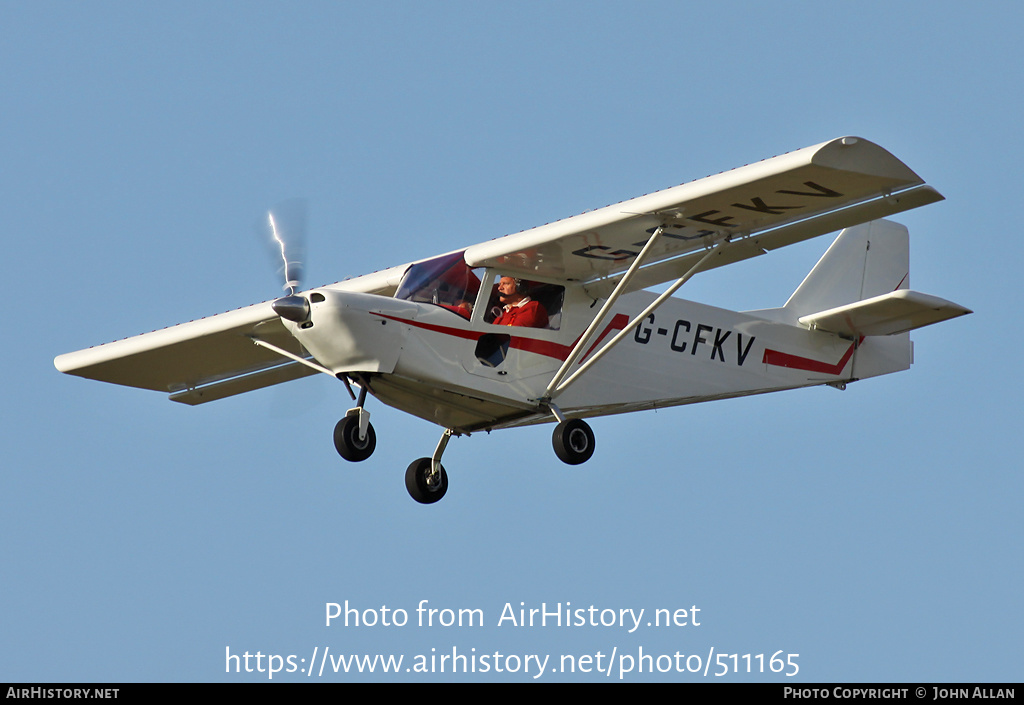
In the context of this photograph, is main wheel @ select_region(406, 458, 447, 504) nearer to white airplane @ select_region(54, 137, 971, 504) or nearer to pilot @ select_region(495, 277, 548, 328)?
white airplane @ select_region(54, 137, 971, 504)

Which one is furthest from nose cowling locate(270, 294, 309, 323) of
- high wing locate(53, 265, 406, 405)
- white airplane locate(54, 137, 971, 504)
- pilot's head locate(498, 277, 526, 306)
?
high wing locate(53, 265, 406, 405)

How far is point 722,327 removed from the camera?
59.9 ft

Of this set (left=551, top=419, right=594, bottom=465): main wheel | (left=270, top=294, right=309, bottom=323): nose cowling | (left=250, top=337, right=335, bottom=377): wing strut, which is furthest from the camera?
(left=250, top=337, right=335, bottom=377): wing strut

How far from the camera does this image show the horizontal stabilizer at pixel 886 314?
17.3 meters

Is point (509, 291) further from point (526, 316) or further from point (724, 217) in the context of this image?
point (724, 217)

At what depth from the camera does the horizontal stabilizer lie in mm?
17266

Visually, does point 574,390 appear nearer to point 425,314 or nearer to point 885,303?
point 425,314

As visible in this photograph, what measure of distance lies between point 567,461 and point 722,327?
125 inches

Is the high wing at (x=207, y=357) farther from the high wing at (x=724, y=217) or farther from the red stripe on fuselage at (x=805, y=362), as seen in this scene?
the red stripe on fuselage at (x=805, y=362)

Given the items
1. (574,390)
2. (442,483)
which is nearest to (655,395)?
(574,390)

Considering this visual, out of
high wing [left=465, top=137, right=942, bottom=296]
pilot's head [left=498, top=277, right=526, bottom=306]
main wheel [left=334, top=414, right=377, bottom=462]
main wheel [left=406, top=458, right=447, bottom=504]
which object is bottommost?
main wheel [left=406, top=458, right=447, bottom=504]

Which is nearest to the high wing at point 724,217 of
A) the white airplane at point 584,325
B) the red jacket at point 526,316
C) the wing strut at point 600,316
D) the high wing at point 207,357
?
the white airplane at point 584,325

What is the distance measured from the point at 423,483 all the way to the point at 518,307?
7.24ft

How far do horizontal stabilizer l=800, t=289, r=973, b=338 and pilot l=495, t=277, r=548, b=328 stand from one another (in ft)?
12.8
